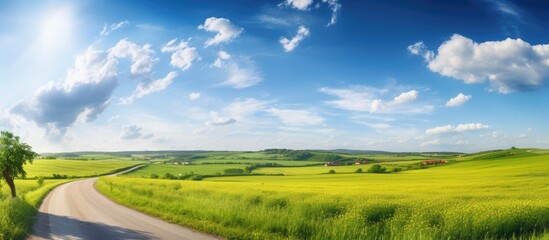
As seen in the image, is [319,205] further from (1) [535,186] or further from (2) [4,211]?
(1) [535,186]

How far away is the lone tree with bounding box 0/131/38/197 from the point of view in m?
34.1

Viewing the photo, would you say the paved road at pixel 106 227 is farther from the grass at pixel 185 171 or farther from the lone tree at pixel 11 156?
the grass at pixel 185 171

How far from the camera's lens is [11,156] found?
112 feet

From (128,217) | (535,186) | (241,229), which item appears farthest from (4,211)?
(535,186)

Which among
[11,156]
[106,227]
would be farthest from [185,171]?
[106,227]

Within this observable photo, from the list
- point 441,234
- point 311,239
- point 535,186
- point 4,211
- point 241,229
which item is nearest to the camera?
point 311,239

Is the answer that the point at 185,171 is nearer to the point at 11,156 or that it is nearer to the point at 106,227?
the point at 11,156

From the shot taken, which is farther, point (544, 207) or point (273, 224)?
point (544, 207)

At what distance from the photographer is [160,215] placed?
21406 millimetres

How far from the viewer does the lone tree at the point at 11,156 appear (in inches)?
1341

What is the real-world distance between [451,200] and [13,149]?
34.6 metres

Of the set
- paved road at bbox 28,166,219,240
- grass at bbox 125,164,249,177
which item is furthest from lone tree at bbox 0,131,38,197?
grass at bbox 125,164,249,177

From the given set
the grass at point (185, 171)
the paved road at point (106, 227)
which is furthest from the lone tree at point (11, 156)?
the grass at point (185, 171)

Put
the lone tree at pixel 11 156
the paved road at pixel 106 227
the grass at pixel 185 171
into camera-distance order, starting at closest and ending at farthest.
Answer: the paved road at pixel 106 227, the lone tree at pixel 11 156, the grass at pixel 185 171
